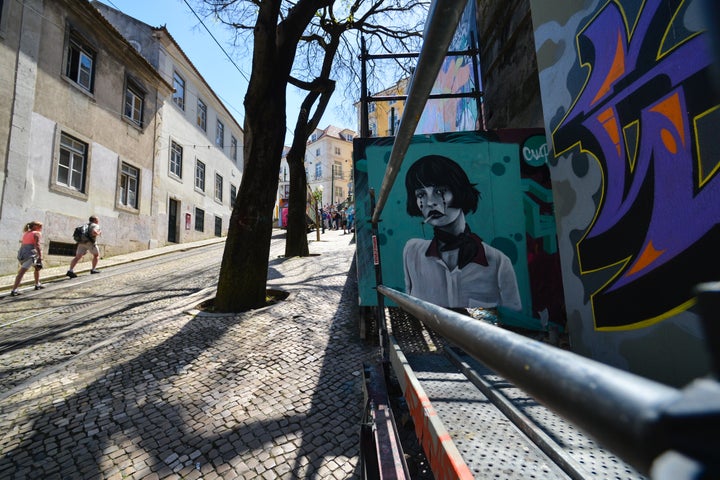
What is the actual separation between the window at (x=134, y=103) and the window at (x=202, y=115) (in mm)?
4745

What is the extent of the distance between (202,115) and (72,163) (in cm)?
982

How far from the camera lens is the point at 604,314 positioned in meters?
2.56

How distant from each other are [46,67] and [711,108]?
530 inches

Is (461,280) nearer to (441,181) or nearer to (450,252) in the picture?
(450,252)

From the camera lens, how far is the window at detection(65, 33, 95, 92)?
1015cm

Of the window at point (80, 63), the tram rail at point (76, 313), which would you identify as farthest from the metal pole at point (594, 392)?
the window at point (80, 63)

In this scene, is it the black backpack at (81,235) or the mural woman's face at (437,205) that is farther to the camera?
the black backpack at (81,235)

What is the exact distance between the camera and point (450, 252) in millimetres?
3783

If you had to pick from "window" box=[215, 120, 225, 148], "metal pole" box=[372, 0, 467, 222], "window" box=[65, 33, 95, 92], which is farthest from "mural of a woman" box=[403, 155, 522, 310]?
"window" box=[215, 120, 225, 148]

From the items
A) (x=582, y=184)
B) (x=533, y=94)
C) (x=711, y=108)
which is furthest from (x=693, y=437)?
(x=533, y=94)

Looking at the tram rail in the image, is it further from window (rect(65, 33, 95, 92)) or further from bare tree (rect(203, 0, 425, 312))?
window (rect(65, 33, 95, 92))

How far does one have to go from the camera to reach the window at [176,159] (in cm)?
1555

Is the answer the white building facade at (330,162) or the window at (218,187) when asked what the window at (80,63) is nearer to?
the window at (218,187)

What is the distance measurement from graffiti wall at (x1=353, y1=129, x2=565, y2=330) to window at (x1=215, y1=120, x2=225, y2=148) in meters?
19.4
